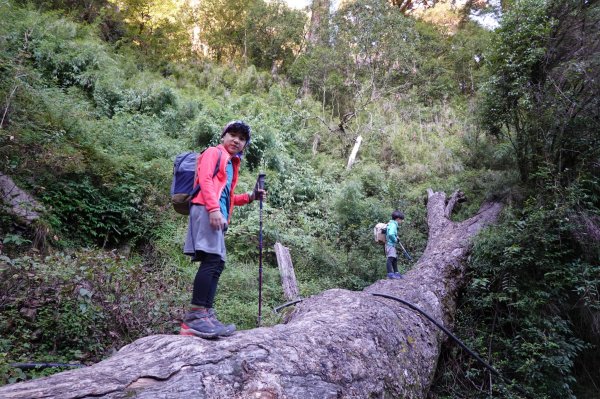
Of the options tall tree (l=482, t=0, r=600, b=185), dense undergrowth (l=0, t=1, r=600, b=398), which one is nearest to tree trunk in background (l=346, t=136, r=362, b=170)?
dense undergrowth (l=0, t=1, r=600, b=398)

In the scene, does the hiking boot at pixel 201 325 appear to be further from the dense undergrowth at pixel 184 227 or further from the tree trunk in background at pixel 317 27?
the tree trunk in background at pixel 317 27

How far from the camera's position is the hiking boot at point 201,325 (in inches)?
109

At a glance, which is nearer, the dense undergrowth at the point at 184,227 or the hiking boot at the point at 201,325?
the hiking boot at the point at 201,325

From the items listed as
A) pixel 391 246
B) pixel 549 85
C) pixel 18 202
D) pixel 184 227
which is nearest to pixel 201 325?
pixel 18 202

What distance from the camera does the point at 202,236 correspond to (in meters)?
3.08

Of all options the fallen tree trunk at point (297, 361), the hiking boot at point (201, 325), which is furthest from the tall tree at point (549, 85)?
the hiking boot at point (201, 325)

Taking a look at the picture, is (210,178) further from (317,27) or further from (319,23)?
(319,23)

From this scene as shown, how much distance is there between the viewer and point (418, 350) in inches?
152

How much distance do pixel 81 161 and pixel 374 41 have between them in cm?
1394

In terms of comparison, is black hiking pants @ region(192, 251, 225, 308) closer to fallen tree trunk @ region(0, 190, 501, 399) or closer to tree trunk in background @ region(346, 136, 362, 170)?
fallen tree trunk @ region(0, 190, 501, 399)

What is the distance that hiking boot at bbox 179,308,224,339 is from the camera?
2781mm

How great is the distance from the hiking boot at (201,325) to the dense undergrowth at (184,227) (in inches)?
50.5

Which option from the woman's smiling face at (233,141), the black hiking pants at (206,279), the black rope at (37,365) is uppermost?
the woman's smiling face at (233,141)

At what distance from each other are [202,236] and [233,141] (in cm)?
87
